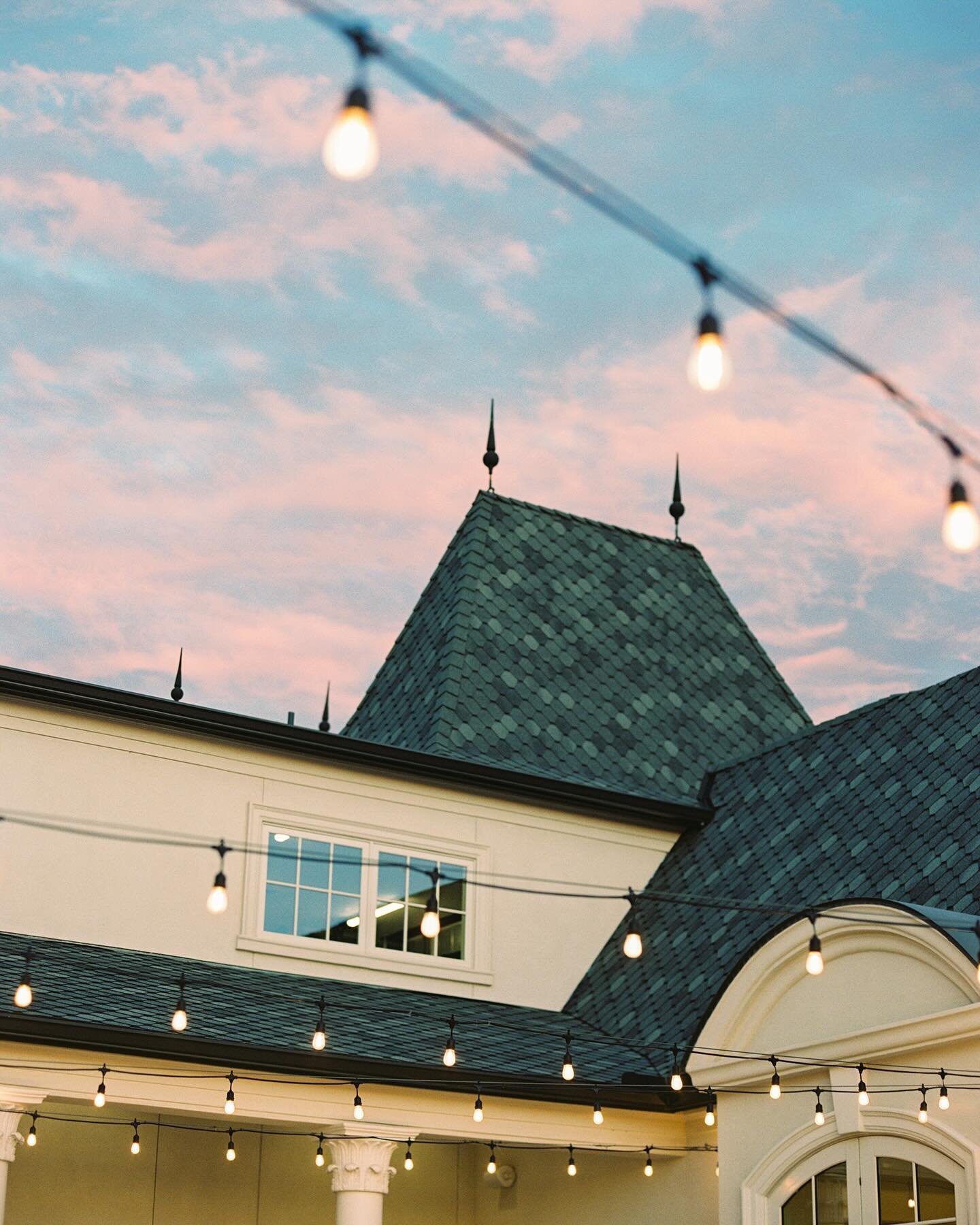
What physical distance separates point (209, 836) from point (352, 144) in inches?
382

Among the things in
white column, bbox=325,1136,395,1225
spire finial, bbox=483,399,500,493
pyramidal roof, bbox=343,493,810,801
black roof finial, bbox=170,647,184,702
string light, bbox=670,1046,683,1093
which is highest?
spire finial, bbox=483,399,500,493

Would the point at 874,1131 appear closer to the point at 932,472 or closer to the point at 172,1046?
the point at 172,1046

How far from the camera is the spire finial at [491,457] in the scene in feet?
60.3

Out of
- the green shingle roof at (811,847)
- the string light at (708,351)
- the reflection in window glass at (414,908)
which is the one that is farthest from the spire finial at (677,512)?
the string light at (708,351)

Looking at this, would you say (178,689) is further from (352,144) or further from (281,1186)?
(352,144)

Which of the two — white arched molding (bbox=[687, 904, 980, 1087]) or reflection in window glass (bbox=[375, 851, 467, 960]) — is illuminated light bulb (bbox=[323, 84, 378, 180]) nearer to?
white arched molding (bbox=[687, 904, 980, 1087])

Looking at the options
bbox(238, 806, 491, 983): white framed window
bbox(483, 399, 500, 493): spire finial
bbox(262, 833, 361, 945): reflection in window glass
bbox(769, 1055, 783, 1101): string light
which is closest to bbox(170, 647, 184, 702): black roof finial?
bbox(238, 806, 491, 983): white framed window

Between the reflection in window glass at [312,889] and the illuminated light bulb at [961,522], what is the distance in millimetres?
8151

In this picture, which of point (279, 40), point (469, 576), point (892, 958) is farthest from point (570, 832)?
point (279, 40)

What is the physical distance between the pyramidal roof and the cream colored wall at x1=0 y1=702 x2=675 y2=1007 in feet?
2.49

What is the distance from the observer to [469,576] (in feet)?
56.1

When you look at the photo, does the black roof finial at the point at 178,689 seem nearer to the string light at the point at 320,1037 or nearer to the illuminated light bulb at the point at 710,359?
the string light at the point at 320,1037

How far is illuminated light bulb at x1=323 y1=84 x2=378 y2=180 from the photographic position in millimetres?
4297

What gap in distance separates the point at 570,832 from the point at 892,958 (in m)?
4.90
